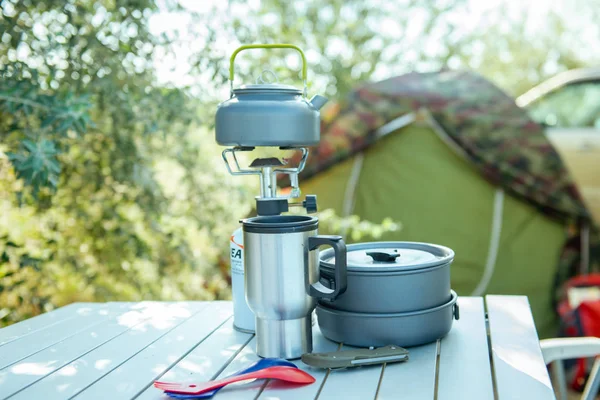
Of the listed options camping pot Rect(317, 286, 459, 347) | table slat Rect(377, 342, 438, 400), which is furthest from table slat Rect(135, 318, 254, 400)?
table slat Rect(377, 342, 438, 400)

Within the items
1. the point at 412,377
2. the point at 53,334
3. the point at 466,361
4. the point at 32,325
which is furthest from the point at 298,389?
the point at 32,325

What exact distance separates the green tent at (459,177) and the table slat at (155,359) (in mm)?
2076

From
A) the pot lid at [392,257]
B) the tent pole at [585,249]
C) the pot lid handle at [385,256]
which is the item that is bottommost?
Result: the tent pole at [585,249]

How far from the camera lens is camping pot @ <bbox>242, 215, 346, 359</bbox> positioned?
1.37m

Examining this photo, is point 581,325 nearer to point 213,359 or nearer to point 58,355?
point 213,359

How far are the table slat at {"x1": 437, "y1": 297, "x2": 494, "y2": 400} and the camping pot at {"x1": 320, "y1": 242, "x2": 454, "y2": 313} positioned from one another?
10cm

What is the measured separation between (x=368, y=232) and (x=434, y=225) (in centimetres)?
35

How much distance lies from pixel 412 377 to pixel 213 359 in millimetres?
427

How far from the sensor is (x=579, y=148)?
170 inches

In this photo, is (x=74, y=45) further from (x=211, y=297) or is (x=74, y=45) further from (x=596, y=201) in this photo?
(x=596, y=201)

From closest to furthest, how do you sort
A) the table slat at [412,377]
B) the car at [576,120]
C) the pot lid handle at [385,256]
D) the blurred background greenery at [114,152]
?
the table slat at [412,377]
the pot lid handle at [385,256]
the blurred background greenery at [114,152]
the car at [576,120]

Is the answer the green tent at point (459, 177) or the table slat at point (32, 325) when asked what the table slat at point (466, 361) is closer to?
the table slat at point (32, 325)

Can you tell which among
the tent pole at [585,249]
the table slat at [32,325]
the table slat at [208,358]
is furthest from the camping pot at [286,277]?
the tent pole at [585,249]

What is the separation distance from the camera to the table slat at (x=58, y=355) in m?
1.37
